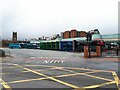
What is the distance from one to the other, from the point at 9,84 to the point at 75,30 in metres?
105

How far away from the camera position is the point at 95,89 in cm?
1081

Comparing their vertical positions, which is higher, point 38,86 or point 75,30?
point 75,30

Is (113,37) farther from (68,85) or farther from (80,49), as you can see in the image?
(68,85)

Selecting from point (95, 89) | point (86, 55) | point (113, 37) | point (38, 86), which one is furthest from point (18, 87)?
point (113, 37)

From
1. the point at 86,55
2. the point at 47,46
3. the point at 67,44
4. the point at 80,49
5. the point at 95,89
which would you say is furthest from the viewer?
the point at 47,46

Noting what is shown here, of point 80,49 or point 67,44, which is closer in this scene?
point 80,49

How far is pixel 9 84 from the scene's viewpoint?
11828 mm

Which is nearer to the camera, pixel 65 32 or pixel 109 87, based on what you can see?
pixel 109 87

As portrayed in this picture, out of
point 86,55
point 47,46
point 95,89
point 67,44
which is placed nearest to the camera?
point 95,89

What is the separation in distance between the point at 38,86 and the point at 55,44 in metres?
54.8

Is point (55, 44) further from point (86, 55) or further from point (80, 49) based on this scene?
point (86, 55)

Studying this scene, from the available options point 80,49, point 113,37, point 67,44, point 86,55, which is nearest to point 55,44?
point 67,44

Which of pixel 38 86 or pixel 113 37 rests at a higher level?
pixel 113 37

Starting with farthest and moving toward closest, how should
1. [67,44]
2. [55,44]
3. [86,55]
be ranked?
1. [55,44]
2. [67,44]
3. [86,55]
